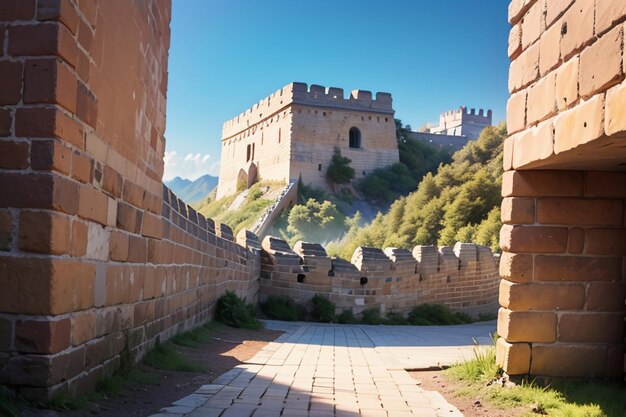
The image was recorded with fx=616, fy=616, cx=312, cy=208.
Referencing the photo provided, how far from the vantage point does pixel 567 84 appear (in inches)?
158

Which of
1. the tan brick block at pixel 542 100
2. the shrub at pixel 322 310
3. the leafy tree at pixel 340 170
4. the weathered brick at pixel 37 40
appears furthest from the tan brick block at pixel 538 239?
the leafy tree at pixel 340 170

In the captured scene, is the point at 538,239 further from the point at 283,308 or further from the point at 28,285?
the point at 283,308

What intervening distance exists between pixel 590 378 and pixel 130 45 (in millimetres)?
4366

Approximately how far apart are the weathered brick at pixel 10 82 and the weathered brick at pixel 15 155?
9.1 inches

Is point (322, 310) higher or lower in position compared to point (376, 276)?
lower

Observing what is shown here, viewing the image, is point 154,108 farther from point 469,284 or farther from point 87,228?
point 469,284

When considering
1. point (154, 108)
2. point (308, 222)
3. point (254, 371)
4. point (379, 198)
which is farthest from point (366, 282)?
point (379, 198)

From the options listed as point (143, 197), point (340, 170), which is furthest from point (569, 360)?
point (340, 170)

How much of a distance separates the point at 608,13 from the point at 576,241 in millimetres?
2111

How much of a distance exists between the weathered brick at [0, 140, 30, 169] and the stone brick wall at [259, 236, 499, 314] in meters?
9.24

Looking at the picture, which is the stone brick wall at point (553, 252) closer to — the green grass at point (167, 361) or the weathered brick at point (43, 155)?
the green grass at point (167, 361)

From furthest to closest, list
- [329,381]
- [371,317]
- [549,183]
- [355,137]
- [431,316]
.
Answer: [355,137] < [431,316] < [371,317] < [329,381] < [549,183]

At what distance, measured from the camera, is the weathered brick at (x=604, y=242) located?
497cm

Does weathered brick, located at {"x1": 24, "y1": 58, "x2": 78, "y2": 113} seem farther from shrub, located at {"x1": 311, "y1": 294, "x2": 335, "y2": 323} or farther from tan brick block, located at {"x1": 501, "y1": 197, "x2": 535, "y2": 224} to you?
shrub, located at {"x1": 311, "y1": 294, "x2": 335, "y2": 323}
